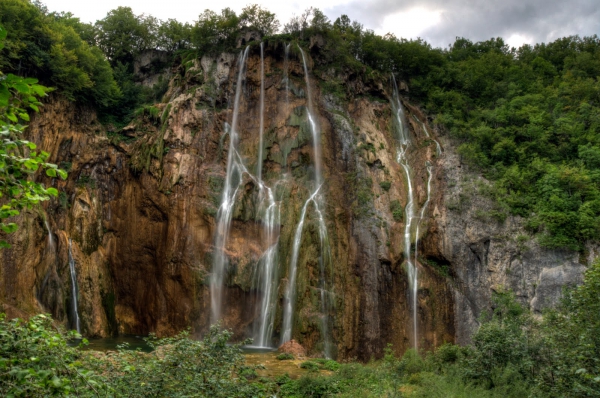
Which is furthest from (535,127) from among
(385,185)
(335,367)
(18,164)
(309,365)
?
(18,164)

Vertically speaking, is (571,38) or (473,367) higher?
(571,38)

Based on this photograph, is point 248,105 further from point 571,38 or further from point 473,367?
point 571,38

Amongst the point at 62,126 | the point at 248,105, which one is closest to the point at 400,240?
the point at 248,105

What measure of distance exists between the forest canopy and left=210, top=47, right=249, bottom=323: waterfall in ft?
27.0

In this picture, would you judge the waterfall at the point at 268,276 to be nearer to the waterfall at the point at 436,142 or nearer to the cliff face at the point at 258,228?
the cliff face at the point at 258,228

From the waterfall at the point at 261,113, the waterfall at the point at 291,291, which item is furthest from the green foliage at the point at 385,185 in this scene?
the waterfall at the point at 261,113

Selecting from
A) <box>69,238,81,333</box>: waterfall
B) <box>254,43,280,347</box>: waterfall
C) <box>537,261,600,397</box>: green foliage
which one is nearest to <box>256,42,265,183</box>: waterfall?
<box>254,43,280,347</box>: waterfall

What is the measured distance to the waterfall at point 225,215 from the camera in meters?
24.2

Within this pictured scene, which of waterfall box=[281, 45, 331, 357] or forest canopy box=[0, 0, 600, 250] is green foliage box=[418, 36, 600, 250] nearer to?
forest canopy box=[0, 0, 600, 250]

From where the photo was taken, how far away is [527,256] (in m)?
23.5

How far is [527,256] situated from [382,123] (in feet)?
47.6

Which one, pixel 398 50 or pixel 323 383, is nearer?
pixel 323 383

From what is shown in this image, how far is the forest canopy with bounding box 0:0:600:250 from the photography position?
995 inches

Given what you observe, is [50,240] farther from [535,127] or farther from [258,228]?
[535,127]
